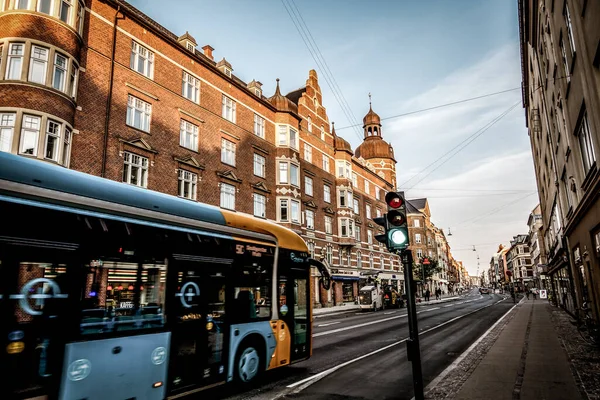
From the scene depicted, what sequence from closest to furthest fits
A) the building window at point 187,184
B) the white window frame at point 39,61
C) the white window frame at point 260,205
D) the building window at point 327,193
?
the white window frame at point 39,61 < the building window at point 187,184 < the white window frame at point 260,205 < the building window at point 327,193

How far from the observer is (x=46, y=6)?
1739 centimetres

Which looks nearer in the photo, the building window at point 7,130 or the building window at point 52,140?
the building window at point 7,130

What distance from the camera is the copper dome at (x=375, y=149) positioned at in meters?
64.0

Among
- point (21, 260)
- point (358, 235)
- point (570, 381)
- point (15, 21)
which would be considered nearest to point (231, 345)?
point (21, 260)

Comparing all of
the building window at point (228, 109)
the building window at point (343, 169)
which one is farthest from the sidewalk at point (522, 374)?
the building window at point (343, 169)

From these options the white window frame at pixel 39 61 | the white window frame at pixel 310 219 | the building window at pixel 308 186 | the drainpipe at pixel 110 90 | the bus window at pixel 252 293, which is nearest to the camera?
the bus window at pixel 252 293

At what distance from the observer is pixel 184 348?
612cm

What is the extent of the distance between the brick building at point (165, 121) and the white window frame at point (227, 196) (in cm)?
8

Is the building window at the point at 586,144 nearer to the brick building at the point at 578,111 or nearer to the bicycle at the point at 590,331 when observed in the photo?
the brick building at the point at 578,111

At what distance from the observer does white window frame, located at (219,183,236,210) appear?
90.2 ft

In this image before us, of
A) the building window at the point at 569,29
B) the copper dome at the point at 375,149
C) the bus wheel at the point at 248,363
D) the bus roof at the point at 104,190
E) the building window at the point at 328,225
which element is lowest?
the bus wheel at the point at 248,363

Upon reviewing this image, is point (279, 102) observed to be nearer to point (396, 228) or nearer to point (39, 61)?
point (39, 61)

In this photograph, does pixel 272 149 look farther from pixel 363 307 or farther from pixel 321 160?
pixel 363 307

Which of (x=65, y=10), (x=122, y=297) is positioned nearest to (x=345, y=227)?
(x=65, y=10)
